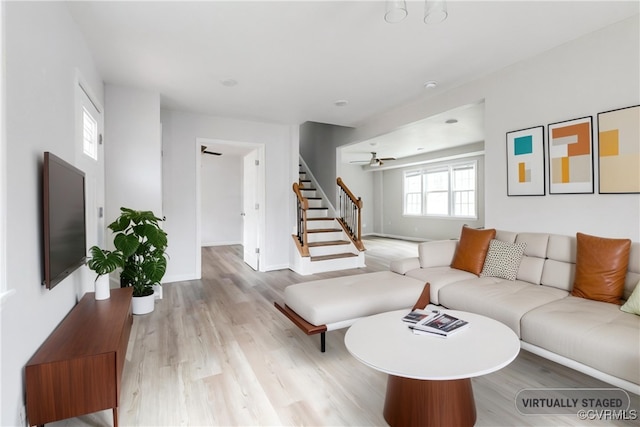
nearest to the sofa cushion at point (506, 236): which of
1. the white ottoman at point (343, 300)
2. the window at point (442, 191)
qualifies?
the white ottoman at point (343, 300)

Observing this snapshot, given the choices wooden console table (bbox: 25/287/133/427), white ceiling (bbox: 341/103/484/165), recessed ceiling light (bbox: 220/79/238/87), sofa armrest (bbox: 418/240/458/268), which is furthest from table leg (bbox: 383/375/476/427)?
white ceiling (bbox: 341/103/484/165)

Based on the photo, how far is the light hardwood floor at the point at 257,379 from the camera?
1.74 m

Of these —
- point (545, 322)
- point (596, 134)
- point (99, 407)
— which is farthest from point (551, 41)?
point (99, 407)

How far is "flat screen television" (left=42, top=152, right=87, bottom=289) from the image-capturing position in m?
1.66

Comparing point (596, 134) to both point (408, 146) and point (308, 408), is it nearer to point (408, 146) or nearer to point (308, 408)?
point (308, 408)

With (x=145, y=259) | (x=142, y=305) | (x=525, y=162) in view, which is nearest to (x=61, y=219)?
(x=145, y=259)

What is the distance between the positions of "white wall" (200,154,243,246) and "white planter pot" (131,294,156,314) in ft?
16.5

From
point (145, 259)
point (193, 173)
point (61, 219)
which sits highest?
point (193, 173)

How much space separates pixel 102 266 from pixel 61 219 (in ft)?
1.85

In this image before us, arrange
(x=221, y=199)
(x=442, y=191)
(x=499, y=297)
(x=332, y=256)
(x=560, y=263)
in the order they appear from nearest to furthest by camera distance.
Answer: (x=499, y=297), (x=560, y=263), (x=332, y=256), (x=221, y=199), (x=442, y=191)

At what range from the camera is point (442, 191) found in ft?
29.1

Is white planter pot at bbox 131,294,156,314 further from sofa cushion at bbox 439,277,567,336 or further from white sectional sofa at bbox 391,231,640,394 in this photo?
sofa cushion at bbox 439,277,567,336

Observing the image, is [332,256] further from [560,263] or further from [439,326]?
[439,326]

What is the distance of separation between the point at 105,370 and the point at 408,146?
7.32 meters
